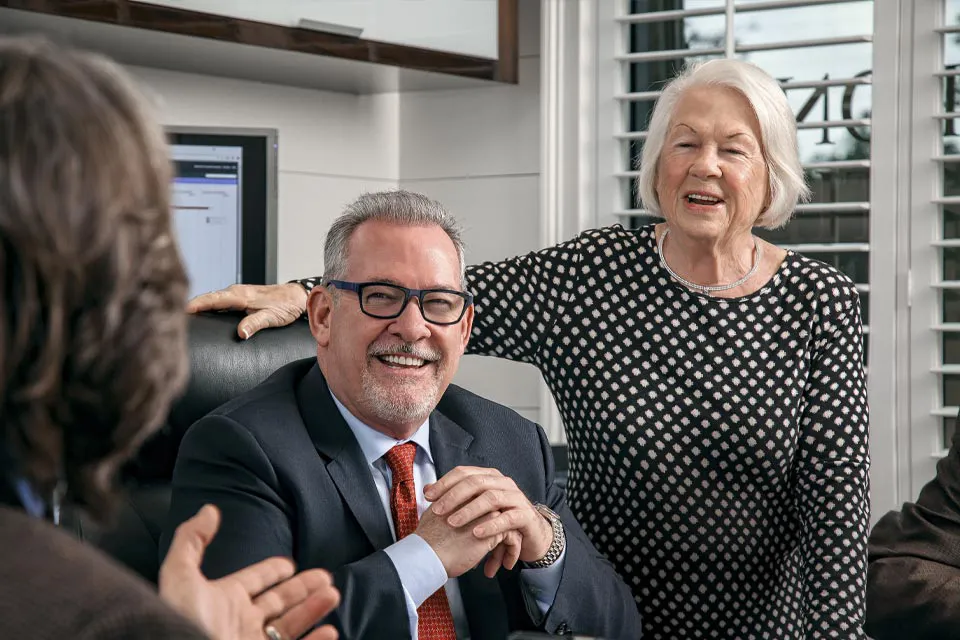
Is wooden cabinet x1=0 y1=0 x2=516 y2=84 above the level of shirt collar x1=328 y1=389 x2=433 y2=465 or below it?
above

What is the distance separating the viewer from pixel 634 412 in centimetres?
189

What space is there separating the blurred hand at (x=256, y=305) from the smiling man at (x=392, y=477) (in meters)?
0.12

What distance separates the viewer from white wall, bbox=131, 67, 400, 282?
3.18m

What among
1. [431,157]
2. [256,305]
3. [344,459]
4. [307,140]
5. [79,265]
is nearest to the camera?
[79,265]

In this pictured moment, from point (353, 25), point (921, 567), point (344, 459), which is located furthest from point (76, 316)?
point (353, 25)

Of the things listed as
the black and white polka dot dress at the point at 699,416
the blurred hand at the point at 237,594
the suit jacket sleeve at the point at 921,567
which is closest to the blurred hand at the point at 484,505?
the black and white polka dot dress at the point at 699,416

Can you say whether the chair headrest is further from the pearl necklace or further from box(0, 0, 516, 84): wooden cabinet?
box(0, 0, 516, 84): wooden cabinet

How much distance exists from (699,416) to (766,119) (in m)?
0.50

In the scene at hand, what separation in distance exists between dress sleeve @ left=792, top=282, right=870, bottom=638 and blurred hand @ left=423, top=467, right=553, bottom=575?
0.49 m

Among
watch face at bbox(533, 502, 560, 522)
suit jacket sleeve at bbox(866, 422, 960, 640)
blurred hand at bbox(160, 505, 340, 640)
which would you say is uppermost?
blurred hand at bbox(160, 505, 340, 640)

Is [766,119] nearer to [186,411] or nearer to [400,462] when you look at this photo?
[400,462]

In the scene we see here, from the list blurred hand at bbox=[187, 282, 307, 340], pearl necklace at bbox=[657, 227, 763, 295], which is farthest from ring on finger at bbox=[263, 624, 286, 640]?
pearl necklace at bbox=[657, 227, 763, 295]

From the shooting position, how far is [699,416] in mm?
1887

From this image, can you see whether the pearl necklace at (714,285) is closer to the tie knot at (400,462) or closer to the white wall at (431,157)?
the tie knot at (400,462)
